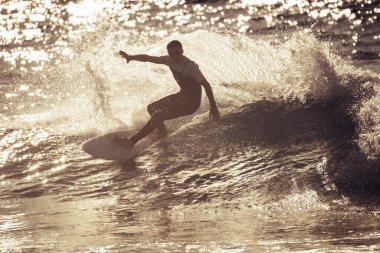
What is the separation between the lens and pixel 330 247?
8.63m

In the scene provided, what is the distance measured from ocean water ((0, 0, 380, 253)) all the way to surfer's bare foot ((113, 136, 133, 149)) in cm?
30

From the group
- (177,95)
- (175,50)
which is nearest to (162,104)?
(177,95)

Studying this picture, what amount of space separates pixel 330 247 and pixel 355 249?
0.94 ft

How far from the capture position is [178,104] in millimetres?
14406

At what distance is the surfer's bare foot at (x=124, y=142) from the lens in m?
14.3

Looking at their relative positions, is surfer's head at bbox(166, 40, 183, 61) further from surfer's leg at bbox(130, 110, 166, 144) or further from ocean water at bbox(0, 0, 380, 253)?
ocean water at bbox(0, 0, 380, 253)

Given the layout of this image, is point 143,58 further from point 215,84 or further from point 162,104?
point 215,84

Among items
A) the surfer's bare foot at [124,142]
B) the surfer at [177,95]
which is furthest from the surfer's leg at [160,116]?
the surfer's bare foot at [124,142]

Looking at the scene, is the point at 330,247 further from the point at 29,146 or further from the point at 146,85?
the point at 146,85

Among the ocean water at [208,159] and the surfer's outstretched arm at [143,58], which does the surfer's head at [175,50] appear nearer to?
the surfer's outstretched arm at [143,58]

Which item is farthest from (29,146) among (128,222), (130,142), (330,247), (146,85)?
(330,247)

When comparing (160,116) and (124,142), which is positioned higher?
(160,116)

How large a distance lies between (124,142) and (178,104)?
1238mm

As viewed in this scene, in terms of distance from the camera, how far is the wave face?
1113 cm
